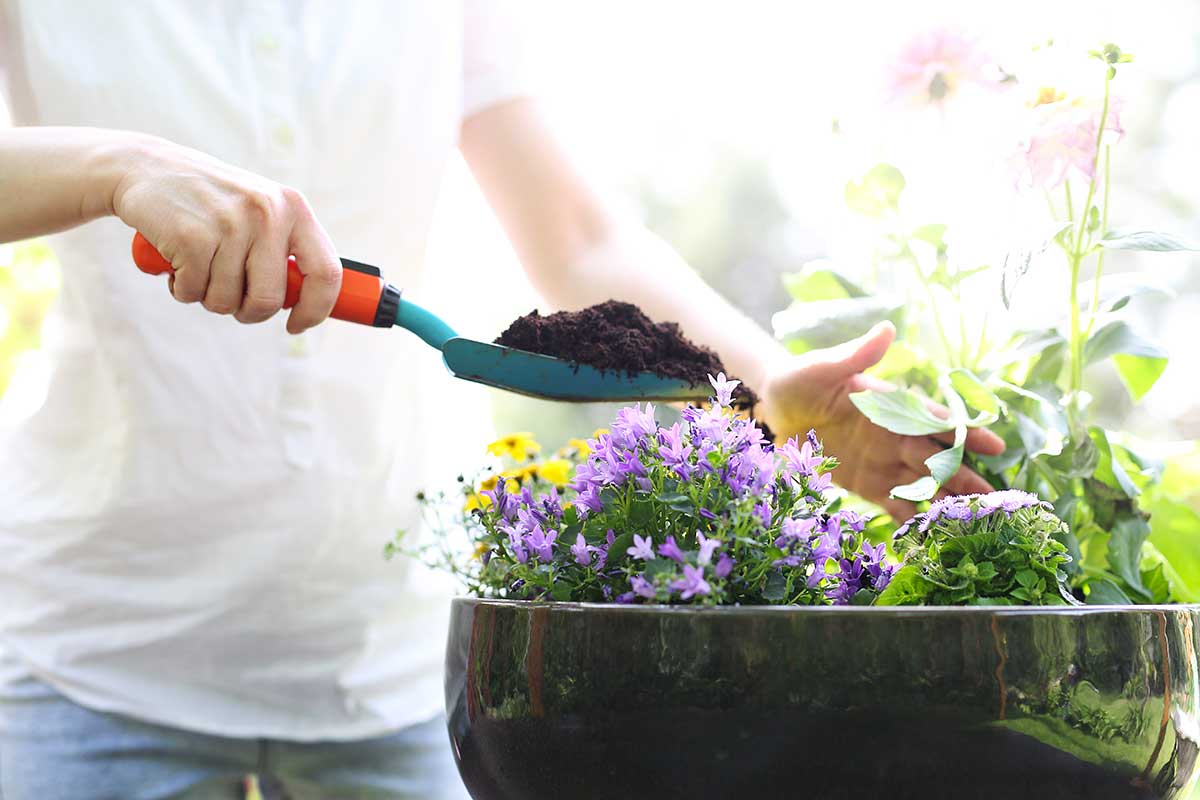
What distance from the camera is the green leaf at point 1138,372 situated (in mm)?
844

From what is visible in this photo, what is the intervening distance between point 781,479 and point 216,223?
1.23 feet

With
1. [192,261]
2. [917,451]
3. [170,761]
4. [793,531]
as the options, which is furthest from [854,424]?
[170,761]

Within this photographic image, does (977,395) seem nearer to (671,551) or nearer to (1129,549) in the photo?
(1129,549)

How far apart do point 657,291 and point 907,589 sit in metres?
0.55

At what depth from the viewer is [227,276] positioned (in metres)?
0.65

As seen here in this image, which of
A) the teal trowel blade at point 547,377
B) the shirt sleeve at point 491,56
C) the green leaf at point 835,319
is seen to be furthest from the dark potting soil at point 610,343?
the shirt sleeve at point 491,56

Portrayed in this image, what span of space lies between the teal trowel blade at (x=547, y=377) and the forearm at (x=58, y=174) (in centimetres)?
24

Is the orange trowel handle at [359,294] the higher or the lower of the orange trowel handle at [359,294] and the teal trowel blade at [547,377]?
the higher

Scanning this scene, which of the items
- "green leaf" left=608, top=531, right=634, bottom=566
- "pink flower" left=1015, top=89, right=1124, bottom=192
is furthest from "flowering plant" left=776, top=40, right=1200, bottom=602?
"green leaf" left=608, top=531, right=634, bottom=566

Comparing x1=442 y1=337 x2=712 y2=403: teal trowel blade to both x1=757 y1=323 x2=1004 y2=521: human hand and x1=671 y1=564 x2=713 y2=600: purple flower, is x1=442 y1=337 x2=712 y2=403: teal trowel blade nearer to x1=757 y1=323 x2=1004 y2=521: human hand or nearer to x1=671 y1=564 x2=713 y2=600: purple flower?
x1=757 y1=323 x2=1004 y2=521: human hand

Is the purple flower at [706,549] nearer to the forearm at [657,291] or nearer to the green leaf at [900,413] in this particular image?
the green leaf at [900,413]

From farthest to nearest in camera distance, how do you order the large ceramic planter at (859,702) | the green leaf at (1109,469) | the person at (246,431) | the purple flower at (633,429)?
the person at (246,431)
the green leaf at (1109,469)
the purple flower at (633,429)
the large ceramic planter at (859,702)

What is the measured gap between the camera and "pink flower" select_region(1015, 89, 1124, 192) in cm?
67

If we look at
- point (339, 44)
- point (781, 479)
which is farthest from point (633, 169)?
point (781, 479)
